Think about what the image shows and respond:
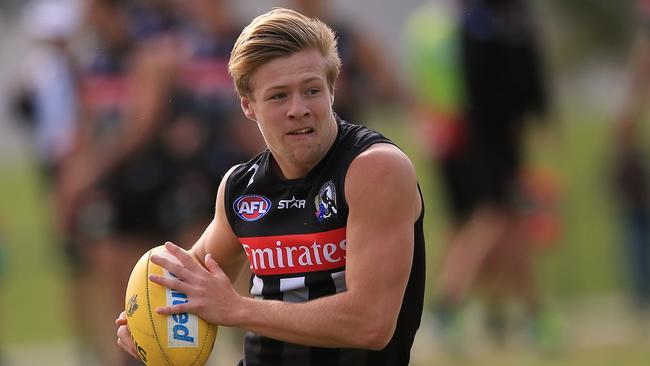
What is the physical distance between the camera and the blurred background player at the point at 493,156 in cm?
1016

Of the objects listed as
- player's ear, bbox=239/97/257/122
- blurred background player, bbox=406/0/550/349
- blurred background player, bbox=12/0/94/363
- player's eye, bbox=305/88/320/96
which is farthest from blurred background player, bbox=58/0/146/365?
player's eye, bbox=305/88/320/96

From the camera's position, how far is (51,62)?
429 inches

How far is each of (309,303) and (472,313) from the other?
7.21 meters

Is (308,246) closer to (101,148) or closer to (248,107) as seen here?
(248,107)

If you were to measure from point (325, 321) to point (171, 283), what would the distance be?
51 cm

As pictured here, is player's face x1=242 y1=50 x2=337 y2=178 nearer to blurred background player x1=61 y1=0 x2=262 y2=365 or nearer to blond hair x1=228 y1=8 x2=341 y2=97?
blond hair x1=228 y1=8 x2=341 y2=97

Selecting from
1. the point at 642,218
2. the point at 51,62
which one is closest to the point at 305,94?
the point at 51,62

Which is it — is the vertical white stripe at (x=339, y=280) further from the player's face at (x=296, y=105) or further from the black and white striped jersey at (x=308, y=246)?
the player's face at (x=296, y=105)

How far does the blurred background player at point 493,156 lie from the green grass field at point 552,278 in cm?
46

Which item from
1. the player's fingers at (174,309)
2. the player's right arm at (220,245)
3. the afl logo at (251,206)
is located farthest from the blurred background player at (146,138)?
the player's fingers at (174,309)

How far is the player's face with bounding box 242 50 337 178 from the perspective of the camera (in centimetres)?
442

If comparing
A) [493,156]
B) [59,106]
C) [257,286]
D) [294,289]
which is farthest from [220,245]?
[59,106]

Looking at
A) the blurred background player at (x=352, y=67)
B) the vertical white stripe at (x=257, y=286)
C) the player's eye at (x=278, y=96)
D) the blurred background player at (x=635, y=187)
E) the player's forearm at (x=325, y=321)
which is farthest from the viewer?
the blurred background player at (x=635, y=187)

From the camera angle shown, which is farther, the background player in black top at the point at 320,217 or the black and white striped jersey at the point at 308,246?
the black and white striped jersey at the point at 308,246
